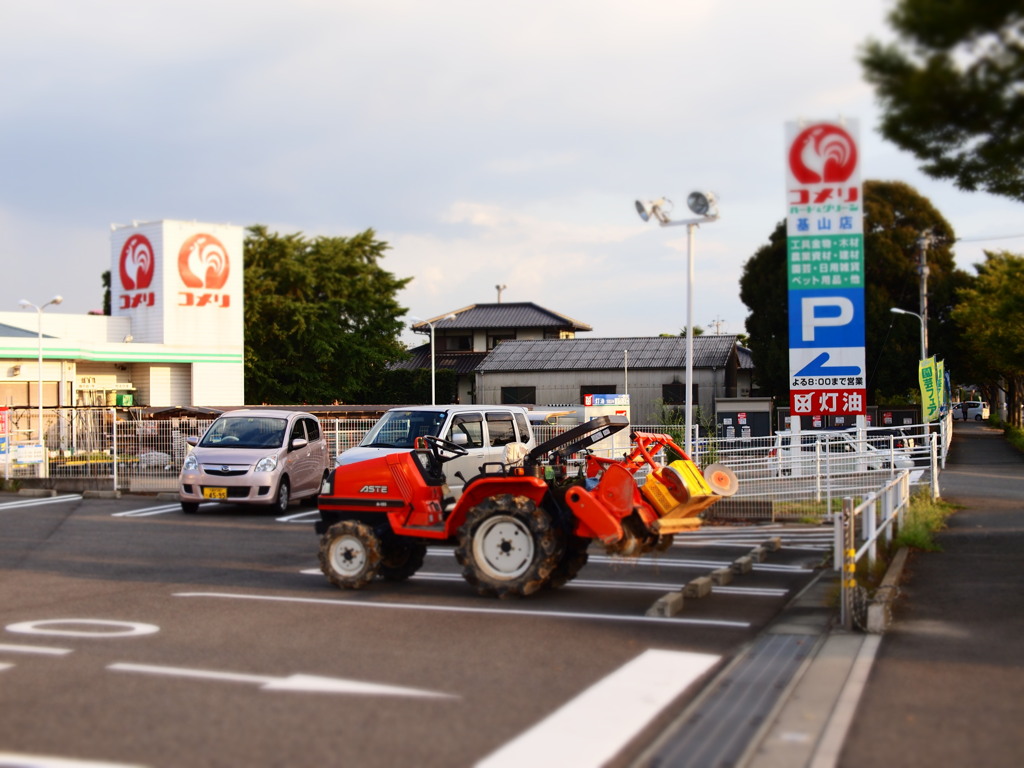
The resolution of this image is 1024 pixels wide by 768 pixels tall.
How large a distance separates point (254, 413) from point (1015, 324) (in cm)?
2308

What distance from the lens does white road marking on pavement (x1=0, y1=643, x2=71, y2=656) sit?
791 centimetres

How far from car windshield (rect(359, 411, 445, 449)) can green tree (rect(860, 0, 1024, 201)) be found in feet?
31.4

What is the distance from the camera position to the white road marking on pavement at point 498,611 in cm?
900

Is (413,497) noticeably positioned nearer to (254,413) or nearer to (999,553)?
(999,553)

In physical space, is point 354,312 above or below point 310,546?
above

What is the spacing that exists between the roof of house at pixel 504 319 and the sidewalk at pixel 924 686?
180ft

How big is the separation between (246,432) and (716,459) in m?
8.84

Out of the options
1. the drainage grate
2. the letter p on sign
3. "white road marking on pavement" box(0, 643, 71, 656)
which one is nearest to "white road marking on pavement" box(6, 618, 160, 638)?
"white road marking on pavement" box(0, 643, 71, 656)

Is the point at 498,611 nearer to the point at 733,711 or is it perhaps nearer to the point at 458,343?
the point at 733,711

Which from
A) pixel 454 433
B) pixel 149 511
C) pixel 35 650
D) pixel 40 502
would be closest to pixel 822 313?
pixel 454 433

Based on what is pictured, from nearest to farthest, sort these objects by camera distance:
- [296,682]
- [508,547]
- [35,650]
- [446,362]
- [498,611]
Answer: [296,682]
[35,650]
[498,611]
[508,547]
[446,362]

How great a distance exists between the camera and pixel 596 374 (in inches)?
2132

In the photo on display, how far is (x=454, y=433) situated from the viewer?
615 inches

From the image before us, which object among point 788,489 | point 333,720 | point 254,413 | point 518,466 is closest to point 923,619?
point 518,466
